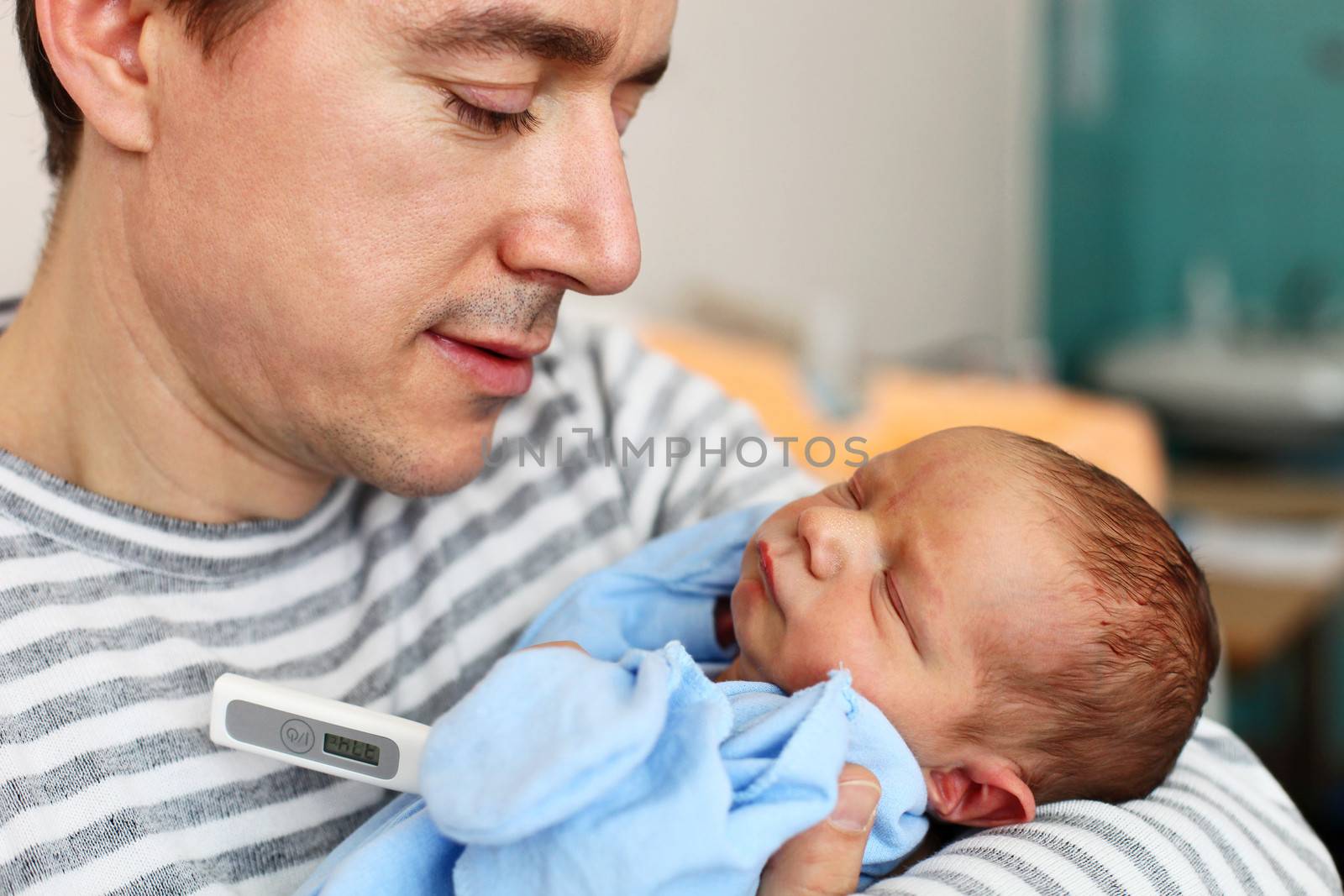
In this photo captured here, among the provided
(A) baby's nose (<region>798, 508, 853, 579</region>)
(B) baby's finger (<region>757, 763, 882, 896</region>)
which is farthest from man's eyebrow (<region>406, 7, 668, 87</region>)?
(B) baby's finger (<region>757, 763, 882, 896</region>)

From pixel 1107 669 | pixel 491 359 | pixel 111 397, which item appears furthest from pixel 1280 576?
pixel 111 397

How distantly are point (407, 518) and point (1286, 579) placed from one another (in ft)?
7.84

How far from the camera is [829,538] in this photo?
3.26ft

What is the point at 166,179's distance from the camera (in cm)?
100

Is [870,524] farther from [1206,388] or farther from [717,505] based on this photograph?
[1206,388]

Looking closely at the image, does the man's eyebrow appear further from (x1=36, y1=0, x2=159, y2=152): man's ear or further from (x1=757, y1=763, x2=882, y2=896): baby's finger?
(x1=757, y1=763, x2=882, y2=896): baby's finger

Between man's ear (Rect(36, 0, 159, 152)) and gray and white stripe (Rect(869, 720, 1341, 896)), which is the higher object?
man's ear (Rect(36, 0, 159, 152))

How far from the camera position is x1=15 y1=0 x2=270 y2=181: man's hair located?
0.93 metres

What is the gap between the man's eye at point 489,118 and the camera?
94 centimetres

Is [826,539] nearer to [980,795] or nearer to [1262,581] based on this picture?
[980,795]

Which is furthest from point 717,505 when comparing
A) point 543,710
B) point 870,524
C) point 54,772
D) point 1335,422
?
point 1335,422

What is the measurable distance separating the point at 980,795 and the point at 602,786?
15.0 inches

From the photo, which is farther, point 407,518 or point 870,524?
point 407,518

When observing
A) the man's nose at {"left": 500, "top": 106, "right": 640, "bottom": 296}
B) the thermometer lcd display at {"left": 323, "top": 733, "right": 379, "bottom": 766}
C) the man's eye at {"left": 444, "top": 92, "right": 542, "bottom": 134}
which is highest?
the man's eye at {"left": 444, "top": 92, "right": 542, "bottom": 134}
